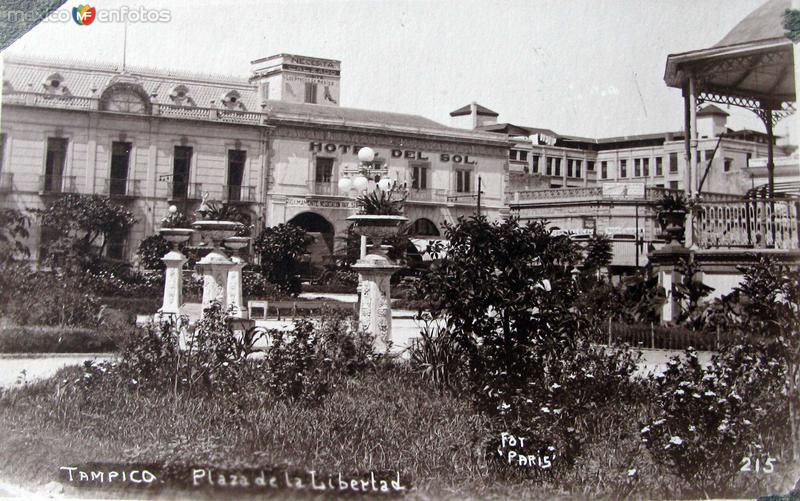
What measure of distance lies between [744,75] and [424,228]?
9.00 meters

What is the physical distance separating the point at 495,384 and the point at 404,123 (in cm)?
1495

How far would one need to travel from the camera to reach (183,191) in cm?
1741

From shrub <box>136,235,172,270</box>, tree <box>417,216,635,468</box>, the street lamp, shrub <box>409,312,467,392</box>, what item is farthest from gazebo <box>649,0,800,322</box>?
shrub <box>136,235,172,270</box>

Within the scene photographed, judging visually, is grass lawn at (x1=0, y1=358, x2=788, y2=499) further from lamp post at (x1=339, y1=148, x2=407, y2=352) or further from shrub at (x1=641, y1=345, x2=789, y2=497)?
lamp post at (x1=339, y1=148, x2=407, y2=352)

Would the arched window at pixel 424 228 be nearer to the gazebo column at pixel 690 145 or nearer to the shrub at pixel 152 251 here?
the shrub at pixel 152 251

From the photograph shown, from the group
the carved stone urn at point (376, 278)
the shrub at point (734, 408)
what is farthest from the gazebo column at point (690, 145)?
the carved stone urn at point (376, 278)

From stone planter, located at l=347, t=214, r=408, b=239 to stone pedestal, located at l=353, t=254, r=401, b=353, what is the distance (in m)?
0.27

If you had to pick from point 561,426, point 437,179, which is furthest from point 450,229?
point 437,179

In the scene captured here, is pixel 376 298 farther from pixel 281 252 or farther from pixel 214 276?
pixel 281 252

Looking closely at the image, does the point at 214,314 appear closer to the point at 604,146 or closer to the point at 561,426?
the point at 561,426

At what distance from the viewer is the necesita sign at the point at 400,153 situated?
65.8 feet

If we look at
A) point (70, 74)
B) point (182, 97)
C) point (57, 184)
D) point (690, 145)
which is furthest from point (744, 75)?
point (182, 97)

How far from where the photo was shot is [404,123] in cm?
1975

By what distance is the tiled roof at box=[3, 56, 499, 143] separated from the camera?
22.9 feet
